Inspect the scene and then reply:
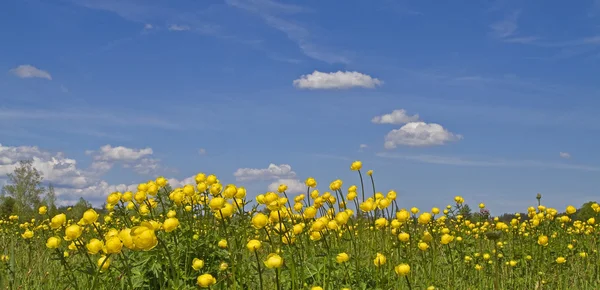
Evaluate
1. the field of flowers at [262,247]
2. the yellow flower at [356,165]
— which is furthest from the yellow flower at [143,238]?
the yellow flower at [356,165]

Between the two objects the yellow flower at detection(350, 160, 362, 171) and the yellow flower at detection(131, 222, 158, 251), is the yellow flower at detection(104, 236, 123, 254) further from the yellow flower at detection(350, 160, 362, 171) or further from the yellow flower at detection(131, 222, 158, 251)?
the yellow flower at detection(350, 160, 362, 171)

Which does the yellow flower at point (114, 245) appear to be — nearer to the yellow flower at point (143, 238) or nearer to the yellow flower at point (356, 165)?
the yellow flower at point (143, 238)

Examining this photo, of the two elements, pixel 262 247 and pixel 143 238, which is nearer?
pixel 143 238

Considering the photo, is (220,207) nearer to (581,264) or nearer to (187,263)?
(187,263)

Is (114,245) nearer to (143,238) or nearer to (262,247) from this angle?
(143,238)

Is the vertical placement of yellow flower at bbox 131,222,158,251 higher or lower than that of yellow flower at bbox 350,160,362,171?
lower

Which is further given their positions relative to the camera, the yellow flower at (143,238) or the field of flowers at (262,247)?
the field of flowers at (262,247)

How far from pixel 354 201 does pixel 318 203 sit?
1.05 feet

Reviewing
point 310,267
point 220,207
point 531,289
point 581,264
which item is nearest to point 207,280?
point 220,207

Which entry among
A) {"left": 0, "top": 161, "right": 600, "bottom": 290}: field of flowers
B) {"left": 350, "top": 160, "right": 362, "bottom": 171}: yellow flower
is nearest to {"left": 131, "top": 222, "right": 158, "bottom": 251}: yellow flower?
{"left": 0, "top": 161, "right": 600, "bottom": 290}: field of flowers

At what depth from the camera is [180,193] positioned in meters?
4.67

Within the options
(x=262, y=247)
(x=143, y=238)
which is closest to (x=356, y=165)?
(x=262, y=247)

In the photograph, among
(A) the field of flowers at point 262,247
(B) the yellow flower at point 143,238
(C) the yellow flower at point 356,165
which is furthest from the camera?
(C) the yellow flower at point 356,165

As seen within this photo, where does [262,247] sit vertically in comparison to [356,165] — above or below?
below
